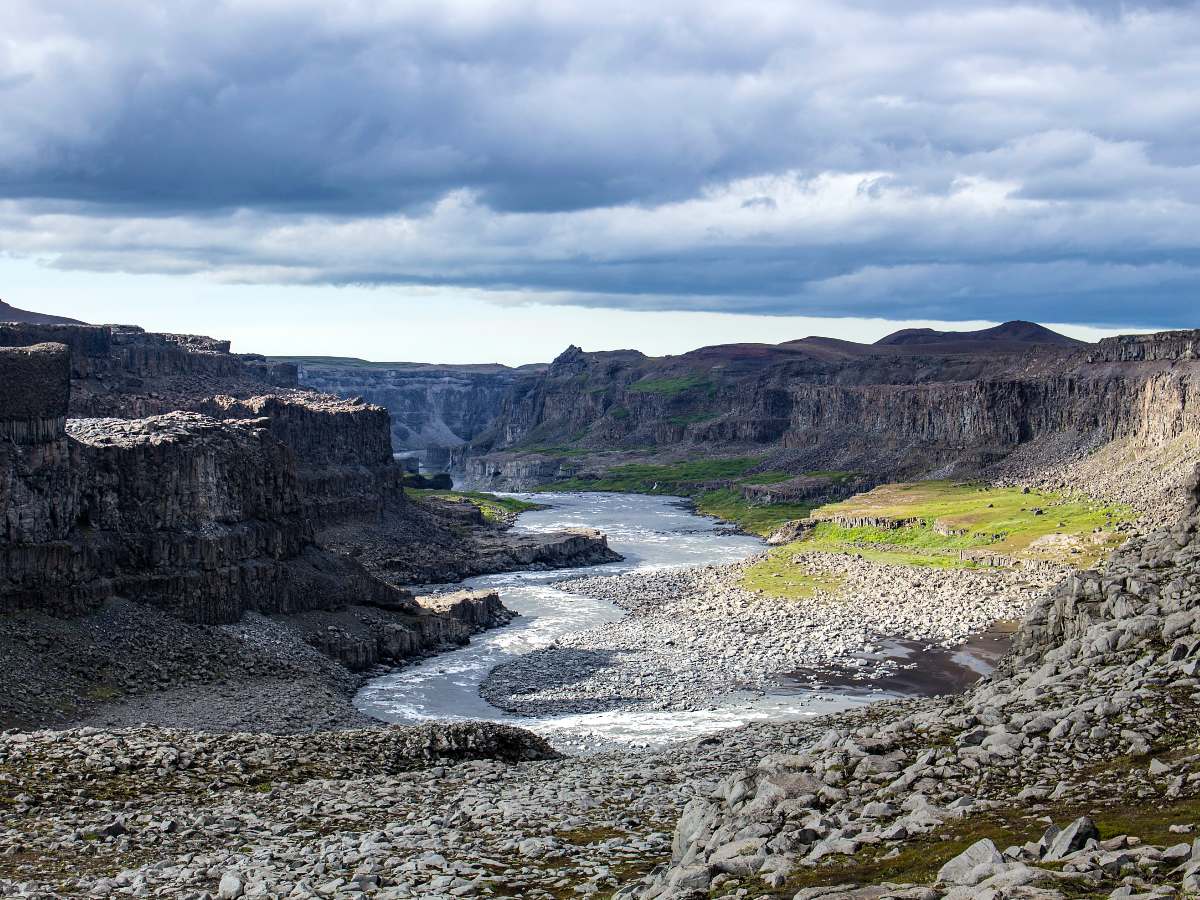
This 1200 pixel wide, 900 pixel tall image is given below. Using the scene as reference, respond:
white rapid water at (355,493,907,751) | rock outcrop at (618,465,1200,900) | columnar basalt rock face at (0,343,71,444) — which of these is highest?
columnar basalt rock face at (0,343,71,444)

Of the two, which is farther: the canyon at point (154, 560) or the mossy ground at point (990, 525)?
the mossy ground at point (990, 525)

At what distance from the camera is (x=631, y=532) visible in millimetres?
187500

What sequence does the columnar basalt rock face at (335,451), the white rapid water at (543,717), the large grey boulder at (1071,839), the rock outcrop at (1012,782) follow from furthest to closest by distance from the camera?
the columnar basalt rock face at (335,451)
the white rapid water at (543,717)
the large grey boulder at (1071,839)
the rock outcrop at (1012,782)

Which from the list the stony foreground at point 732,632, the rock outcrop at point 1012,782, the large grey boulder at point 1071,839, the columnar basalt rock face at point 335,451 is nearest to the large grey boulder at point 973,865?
the rock outcrop at point 1012,782

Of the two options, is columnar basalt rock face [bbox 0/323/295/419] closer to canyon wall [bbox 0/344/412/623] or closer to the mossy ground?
canyon wall [bbox 0/344/412/623]

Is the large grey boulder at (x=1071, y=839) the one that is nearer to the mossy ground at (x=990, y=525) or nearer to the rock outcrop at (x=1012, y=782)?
the rock outcrop at (x=1012, y=782)

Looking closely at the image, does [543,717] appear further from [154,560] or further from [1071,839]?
[1071,839]

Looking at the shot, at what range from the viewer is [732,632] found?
9719 centimetres

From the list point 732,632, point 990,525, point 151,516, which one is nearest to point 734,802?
point 151,516

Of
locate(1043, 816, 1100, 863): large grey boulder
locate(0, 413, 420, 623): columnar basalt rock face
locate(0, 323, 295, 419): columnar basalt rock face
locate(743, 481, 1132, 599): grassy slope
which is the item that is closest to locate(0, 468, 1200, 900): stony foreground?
locate(1043, 816, 1100, 863): large grey boulder

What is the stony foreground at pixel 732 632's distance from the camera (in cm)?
8019

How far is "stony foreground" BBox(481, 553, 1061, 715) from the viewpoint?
3157 inches

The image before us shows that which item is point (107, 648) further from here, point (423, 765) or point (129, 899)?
point (129, 899)

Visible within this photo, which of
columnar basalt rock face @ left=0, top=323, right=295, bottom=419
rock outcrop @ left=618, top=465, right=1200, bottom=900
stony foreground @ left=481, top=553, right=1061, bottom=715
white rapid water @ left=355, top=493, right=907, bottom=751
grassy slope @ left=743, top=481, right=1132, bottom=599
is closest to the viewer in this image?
rock outcrop @ left=618, top=465, right=1200, bottom=900
